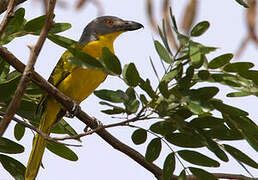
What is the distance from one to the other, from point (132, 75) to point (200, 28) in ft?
1.38

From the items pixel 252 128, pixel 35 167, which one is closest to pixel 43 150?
pixel 35 167

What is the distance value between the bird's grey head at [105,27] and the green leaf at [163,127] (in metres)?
2.15

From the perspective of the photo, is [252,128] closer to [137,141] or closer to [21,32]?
[137,141]

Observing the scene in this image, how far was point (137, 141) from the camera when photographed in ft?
9.21

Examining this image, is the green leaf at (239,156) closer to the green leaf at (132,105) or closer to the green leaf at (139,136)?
the green leaf at (139,136)

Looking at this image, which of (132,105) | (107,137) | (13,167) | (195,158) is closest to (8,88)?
(13,167)

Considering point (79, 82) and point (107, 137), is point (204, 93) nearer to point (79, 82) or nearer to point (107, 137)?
point (107, 137)

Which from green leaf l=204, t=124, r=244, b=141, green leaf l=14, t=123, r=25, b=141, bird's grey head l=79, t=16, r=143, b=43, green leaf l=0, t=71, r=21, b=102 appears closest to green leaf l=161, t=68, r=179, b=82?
green leaf l=204, t=124, r=244, b=141

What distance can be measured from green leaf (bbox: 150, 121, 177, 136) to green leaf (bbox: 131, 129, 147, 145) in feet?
0.25

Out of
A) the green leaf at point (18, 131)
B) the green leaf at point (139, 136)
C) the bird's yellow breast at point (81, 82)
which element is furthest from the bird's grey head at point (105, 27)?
the green leaf at point (139, 136)

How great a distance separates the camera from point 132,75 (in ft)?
7.93

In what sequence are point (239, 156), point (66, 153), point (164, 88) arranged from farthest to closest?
point (66, 153), point (239, 156), point (164, 88)

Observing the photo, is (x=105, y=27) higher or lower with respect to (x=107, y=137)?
higher

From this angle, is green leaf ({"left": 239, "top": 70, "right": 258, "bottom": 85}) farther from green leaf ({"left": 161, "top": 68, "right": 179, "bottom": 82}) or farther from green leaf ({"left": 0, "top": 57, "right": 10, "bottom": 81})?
green leaf ({"left": 0, "top": 57, "right": 10, "bottom": 81})
